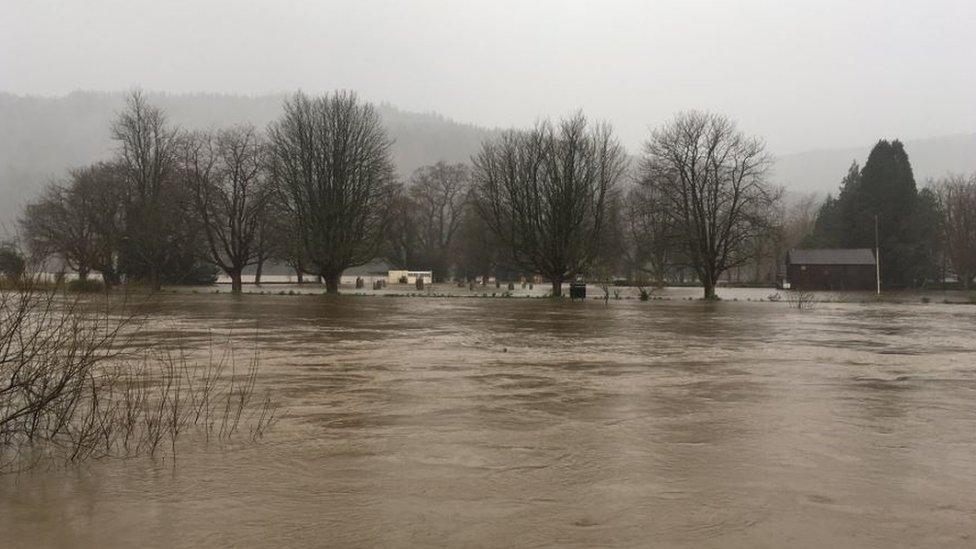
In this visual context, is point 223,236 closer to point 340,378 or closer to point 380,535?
point 340,378

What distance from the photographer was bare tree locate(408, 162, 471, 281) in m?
92.8

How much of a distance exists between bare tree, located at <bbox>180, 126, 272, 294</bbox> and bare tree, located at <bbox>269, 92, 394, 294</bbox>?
233 inches

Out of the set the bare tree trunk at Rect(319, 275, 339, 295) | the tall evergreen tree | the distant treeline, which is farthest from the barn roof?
the bare tree trunk at Rect(319, 275, 339, 295)

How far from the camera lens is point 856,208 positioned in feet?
254

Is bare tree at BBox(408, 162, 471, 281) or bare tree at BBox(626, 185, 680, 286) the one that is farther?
bare tree at BBox(408, 162, 471, 281)

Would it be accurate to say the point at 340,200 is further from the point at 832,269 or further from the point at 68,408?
the point at 832,269

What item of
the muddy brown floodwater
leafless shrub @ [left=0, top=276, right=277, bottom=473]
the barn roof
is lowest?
the muddy brown floodwater

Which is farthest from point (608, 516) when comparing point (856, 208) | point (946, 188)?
point (946, 188)

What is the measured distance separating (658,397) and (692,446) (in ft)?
9.34

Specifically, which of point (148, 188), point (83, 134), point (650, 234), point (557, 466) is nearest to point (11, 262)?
point (557, 466)

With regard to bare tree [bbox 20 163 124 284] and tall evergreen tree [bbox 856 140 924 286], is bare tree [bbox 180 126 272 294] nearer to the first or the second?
bare tree [bbox 20 163 124 284]

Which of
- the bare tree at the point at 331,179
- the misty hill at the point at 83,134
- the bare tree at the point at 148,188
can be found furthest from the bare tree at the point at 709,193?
the misty hill at the point at 83,134

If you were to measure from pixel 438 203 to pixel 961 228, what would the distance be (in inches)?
2447

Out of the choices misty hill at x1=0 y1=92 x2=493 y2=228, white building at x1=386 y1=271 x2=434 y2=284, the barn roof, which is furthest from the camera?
misty hill at x1=0 y1=92 x2=493 y2=228
